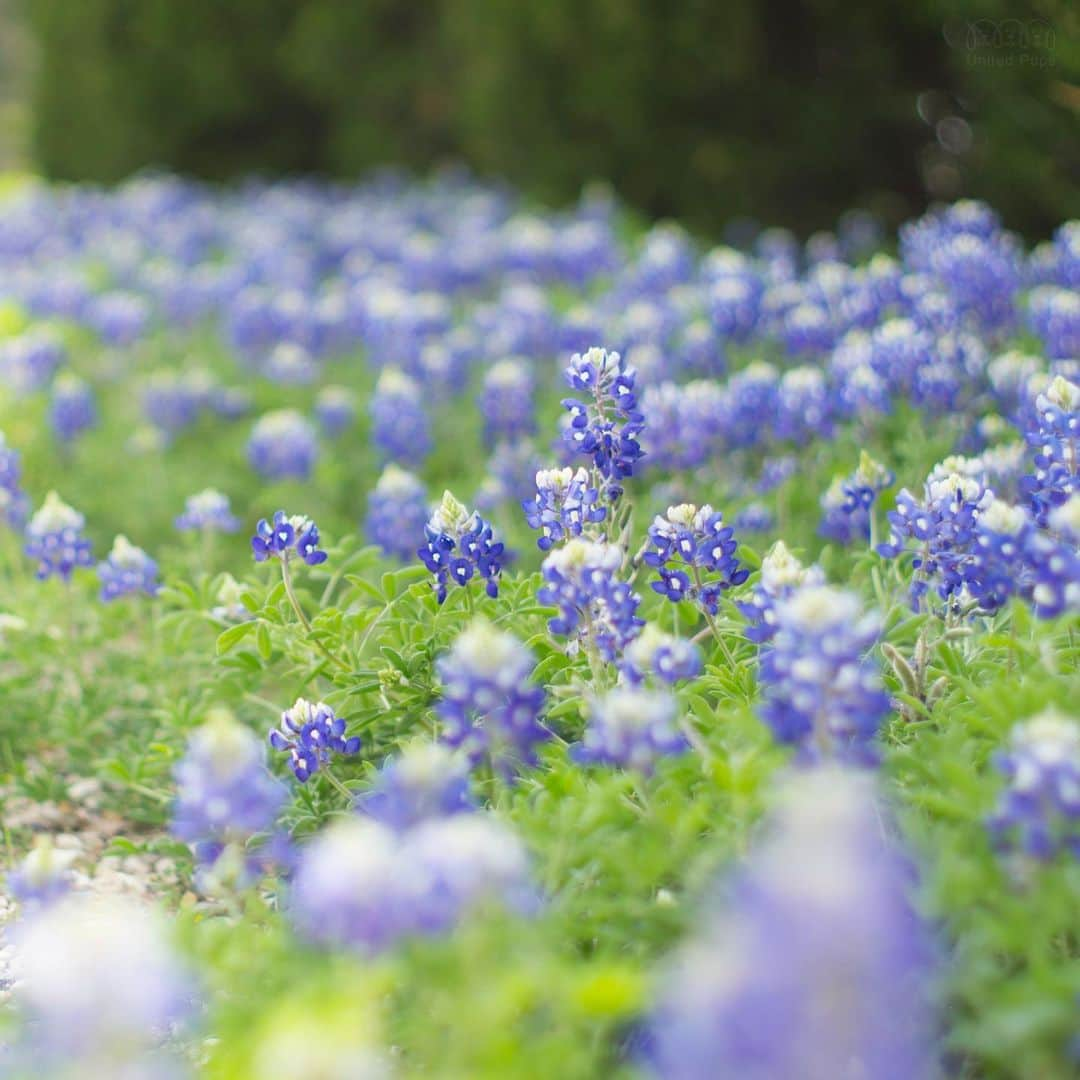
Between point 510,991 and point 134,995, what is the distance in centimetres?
Answer: 47

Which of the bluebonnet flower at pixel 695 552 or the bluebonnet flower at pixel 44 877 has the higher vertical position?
the bluebonnet flower at pixel 695 552

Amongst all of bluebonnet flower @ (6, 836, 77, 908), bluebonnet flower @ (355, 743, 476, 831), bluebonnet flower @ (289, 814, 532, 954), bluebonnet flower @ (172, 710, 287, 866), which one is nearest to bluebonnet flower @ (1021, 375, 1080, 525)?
bluebonnet flower @ (355, 743, 476, 831)

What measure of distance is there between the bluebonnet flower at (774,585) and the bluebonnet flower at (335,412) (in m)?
3.17

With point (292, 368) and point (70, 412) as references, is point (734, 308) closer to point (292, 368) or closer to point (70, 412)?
point (292, 368)

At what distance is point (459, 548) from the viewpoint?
9.91 ft

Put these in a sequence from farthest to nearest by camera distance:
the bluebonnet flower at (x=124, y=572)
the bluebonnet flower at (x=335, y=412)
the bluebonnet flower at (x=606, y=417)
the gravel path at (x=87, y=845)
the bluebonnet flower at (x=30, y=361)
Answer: the bluebonnet flower at (x=30, y=361), the bluebonnet flower at (x=335, y=412), the bluebonnet flower at (x=124, y=572), the gravel path at (x=87, y=845), the bluebonnet flower at (x=606, y=417)

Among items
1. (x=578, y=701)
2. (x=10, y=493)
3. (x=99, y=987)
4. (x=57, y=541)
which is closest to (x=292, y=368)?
(x=10, y=493)

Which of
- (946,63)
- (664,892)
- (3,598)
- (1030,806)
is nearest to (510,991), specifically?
(664,892)

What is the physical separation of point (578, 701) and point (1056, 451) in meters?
1.18

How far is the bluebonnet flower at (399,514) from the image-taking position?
4031mm

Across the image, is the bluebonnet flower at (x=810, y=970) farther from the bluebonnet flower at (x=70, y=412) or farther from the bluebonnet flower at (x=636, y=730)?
the bluebonnet flower at (x=70, y=412)

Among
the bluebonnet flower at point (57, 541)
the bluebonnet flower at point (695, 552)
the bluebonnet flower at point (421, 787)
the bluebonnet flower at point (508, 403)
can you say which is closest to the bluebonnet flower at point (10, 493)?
the bluebonnet flower at point (57, 541)

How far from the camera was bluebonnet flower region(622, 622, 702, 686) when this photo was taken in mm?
2488

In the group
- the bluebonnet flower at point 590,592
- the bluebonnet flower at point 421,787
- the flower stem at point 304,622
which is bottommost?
the bluebonnet flower at point 421,787
